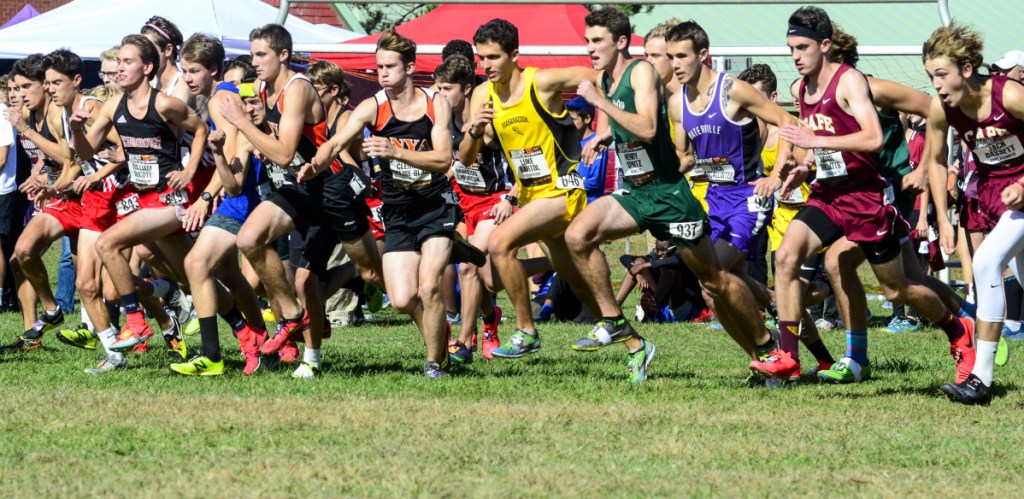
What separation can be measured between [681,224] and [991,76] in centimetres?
174

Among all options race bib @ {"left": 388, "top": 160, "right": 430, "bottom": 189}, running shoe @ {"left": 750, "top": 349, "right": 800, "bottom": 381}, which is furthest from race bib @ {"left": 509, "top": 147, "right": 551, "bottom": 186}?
running shoe @ {"left": 750, "top": 349, "right": 800, "bottom": 381}

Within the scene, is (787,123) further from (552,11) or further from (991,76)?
(552,11)

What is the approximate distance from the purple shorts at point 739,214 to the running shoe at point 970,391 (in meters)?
2.17

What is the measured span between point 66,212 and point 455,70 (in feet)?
9.99

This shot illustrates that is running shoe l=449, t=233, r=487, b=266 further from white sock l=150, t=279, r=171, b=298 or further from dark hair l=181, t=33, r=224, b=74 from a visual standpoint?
white sock l=150, t=279, r=171, b=298

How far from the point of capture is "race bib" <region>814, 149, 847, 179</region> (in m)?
7.34

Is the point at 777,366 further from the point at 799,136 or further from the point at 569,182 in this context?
the point at 569,182

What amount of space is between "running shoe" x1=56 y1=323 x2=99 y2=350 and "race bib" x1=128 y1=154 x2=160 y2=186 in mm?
1441

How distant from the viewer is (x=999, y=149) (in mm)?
6973

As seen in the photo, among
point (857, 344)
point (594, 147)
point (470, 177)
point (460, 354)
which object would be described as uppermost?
point (594, 147)

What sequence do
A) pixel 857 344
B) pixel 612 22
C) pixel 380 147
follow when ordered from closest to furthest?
pixel 380 147, pixel 612 22, pixel 857 344

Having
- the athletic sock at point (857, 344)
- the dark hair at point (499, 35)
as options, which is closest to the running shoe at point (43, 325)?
the dark hair at point (499, 35)

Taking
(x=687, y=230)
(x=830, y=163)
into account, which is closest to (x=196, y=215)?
(x=687, y=230)

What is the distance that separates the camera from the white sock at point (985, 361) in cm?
700
